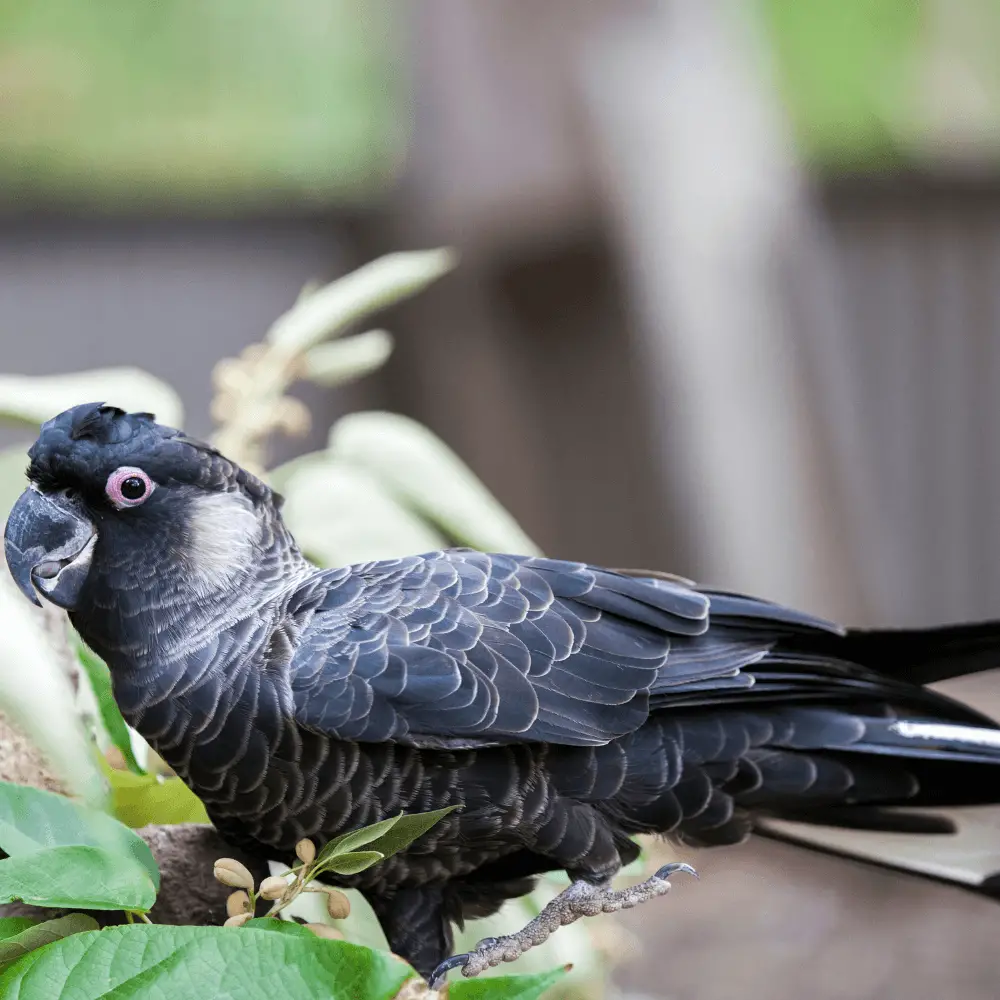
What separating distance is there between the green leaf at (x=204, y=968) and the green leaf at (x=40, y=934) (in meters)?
0.03

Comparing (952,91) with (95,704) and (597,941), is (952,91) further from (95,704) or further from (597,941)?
(95,704)

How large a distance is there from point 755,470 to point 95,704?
4.59ft

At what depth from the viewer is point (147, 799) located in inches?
27.2

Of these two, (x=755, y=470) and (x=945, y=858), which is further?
(x=755, y=470)

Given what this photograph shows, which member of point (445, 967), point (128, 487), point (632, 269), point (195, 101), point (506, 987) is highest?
point (195, 101)

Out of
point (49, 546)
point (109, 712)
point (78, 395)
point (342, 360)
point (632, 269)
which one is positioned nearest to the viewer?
point (49, 546)

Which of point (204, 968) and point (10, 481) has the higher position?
point (10, 481)

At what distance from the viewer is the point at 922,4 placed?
2893 mm

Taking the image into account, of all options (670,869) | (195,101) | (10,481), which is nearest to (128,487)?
(10,481)

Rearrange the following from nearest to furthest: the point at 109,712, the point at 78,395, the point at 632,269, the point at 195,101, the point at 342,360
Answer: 1. the point at 109,712
2. the point at 78,395
3. the point at 342,360
4. the point at 632,269
5. the point at 195,101

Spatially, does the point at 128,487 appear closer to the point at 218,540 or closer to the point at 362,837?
the point at 218,540

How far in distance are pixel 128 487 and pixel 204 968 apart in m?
0.26

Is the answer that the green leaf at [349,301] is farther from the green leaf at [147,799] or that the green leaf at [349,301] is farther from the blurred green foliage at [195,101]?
the blurred green foliage at [195,101]

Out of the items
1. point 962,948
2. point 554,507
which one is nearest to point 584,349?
point 554,507
